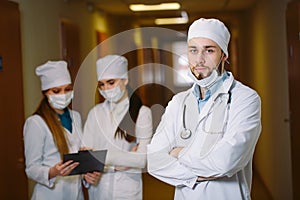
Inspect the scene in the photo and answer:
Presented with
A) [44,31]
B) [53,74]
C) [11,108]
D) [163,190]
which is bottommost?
[163,190]

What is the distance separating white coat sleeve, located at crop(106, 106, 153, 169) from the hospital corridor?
31mm

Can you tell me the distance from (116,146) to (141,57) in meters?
0.42

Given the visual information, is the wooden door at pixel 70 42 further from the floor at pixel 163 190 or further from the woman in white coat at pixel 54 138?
the floor at pixel 163 190

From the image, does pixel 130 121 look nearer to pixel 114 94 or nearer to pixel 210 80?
pixel 114 94

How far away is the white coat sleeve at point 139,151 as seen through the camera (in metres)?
1.78

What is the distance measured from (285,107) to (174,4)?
716 millimetres

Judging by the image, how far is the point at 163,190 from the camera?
1773 mm

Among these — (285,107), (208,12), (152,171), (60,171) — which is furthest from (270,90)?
(60,171)

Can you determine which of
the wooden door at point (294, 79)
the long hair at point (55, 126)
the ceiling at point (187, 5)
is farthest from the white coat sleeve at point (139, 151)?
the wooden door at point (294, 79)

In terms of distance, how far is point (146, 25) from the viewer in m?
1.93

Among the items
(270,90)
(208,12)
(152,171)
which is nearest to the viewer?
(152,171)

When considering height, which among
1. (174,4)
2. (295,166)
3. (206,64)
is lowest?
(295,166)

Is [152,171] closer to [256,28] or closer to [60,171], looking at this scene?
[60,171]

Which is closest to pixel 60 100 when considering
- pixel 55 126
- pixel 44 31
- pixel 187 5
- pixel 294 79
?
pixel 55 126
